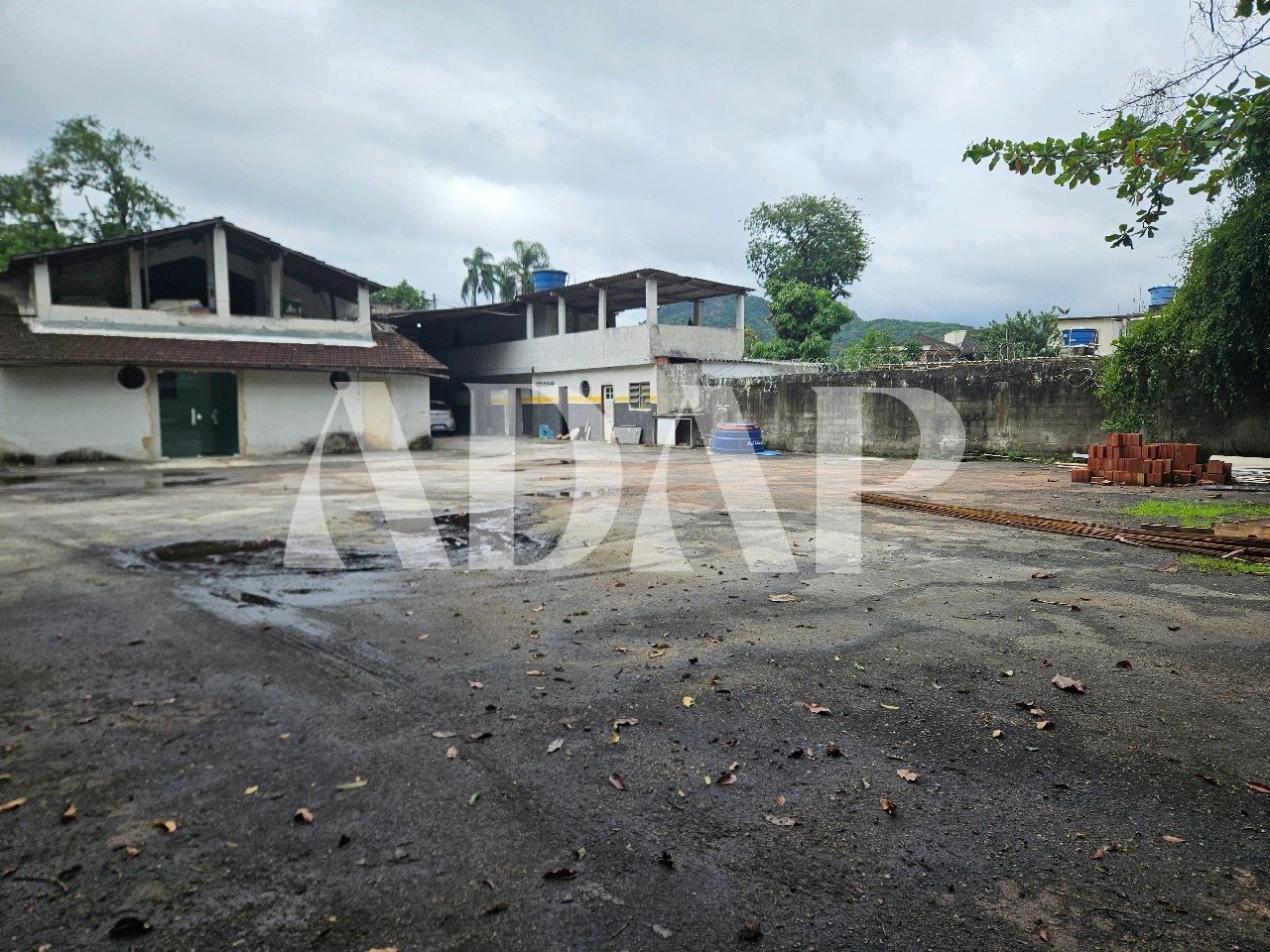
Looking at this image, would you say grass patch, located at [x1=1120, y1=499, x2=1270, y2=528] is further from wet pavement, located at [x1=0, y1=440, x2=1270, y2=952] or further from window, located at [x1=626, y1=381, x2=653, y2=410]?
window, located at [x1=626, y1=381, x2=653, y2=410]

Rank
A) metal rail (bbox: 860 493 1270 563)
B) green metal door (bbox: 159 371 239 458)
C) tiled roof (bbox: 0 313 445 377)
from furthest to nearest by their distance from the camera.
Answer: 1. green metal door (bbox: 159 371 239 458)
2. tiled roof (bbox: 0 313 445 377)
3. metal rail (bbox: 860 493 1270 563)

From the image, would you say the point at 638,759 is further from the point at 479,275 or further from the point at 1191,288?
the point at 479,275

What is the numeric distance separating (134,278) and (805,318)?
27374 mm

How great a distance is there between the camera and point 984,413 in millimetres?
16594

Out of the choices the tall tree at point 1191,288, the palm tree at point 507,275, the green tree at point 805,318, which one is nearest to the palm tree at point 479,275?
the palm tree at point 507,275

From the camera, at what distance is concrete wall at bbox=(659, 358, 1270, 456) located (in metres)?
13.1

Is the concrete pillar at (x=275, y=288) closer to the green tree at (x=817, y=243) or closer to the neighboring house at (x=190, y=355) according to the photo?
the neighboring house at (x=190, y=355)

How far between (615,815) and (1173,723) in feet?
7.92

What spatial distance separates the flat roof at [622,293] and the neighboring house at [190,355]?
6.96 m

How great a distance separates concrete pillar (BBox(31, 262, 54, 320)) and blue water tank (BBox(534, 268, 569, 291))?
17.4m

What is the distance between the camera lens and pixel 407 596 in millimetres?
5215

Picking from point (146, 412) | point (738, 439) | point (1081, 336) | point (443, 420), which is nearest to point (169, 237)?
point (146, 412)

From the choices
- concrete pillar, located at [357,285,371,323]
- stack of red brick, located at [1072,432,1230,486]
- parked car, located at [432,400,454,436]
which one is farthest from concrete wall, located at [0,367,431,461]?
stack of red brick, located at [1072,432,1230,486]

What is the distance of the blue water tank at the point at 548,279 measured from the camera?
103ft
